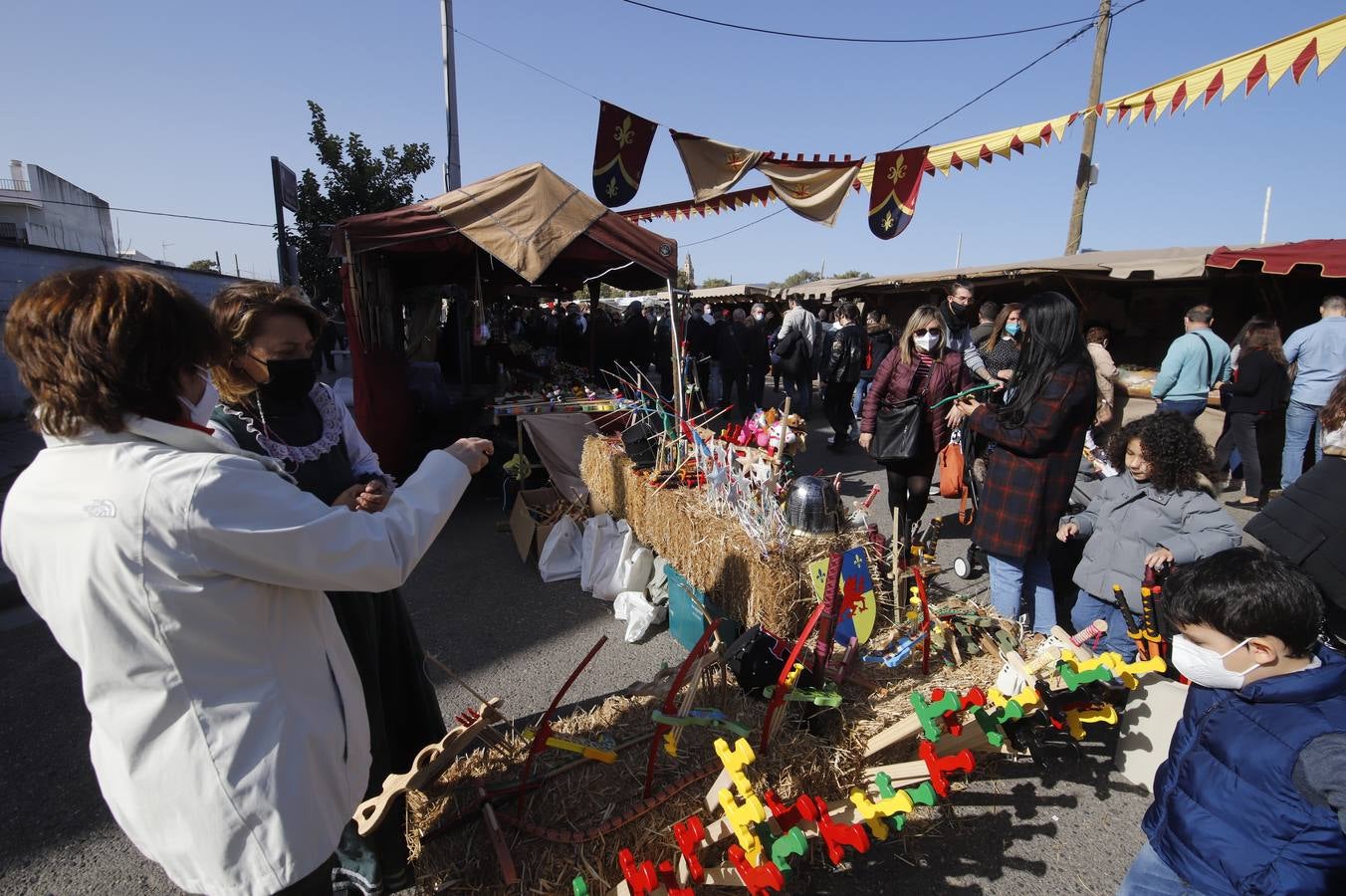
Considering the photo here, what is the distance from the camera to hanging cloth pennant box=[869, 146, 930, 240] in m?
6.57

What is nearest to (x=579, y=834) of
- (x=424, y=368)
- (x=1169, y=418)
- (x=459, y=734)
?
(x=459, y=734)

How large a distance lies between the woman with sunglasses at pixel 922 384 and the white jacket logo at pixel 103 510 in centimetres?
359

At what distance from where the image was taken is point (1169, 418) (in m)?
2.61

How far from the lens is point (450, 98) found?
31.6 feet

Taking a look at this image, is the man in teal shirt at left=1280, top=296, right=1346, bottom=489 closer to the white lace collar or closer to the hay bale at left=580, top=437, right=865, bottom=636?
the hay bale at left=580, top=437, right=865, bottom=636

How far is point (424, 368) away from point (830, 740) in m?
7.29

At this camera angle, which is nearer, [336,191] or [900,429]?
[900,429]

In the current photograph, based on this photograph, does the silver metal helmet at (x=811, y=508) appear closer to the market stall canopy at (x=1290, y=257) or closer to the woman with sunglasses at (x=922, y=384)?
the woman with sunglasses at (x=922, y=384)

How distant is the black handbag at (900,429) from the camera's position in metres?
3.86

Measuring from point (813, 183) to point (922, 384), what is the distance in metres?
3.54

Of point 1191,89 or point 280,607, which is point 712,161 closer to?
point 1191,89

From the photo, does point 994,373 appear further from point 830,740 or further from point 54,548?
point 54,548

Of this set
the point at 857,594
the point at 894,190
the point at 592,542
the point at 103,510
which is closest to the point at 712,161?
the point at 894,190

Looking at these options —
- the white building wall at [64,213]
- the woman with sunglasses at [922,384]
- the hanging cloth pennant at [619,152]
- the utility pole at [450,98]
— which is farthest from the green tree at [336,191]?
the white building wall at [64,213]
